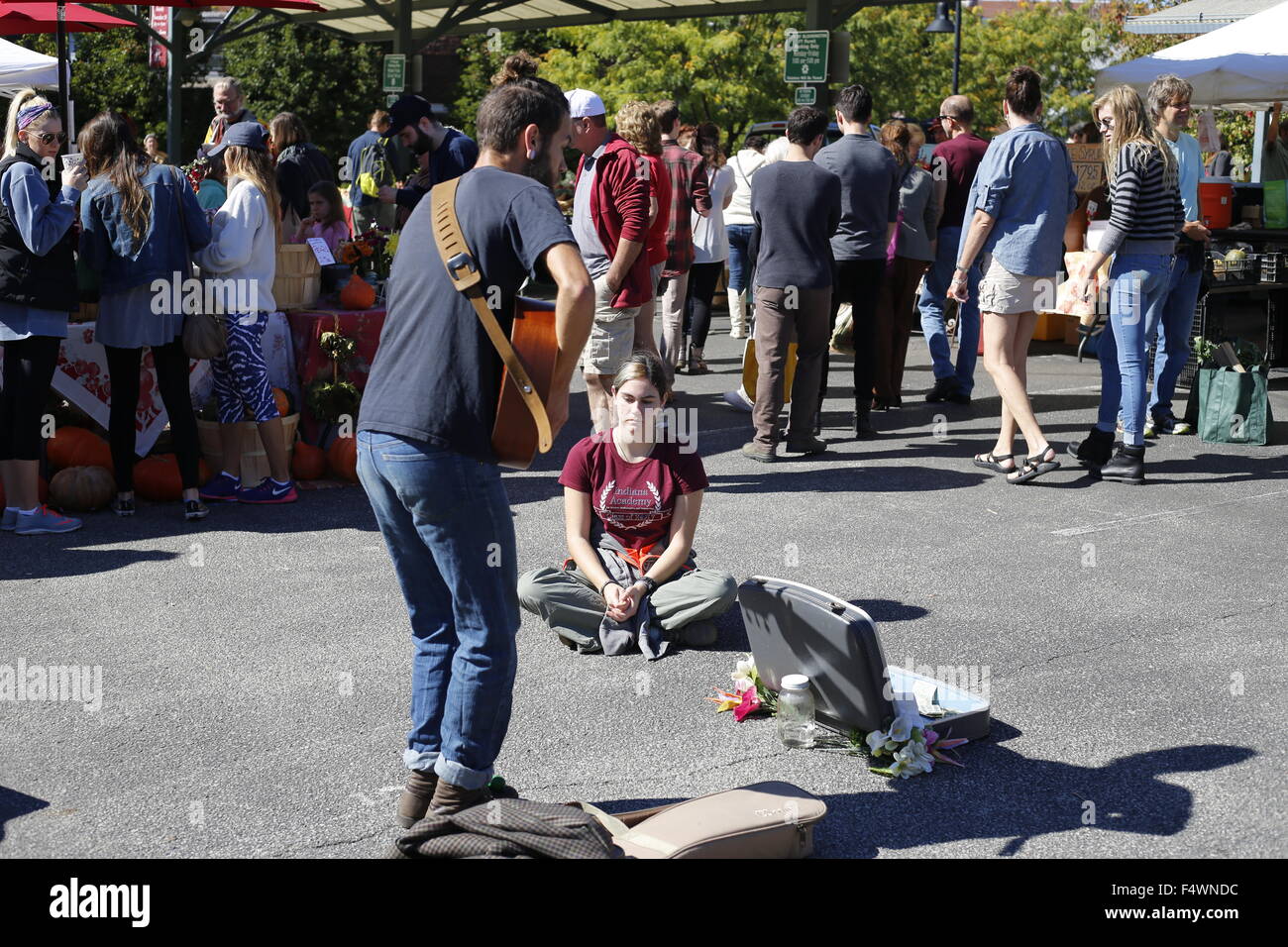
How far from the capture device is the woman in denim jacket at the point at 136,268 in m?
7.40

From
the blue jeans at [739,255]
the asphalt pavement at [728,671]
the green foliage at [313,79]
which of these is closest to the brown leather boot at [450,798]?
the asphalt pavement at [728,671]

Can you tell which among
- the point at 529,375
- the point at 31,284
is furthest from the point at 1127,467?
the point at 31,284

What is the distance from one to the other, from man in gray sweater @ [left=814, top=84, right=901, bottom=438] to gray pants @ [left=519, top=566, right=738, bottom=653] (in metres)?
3.96

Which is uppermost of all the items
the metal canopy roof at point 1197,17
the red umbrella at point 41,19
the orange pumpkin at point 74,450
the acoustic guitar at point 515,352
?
the metal canopy roof at point 1197,17

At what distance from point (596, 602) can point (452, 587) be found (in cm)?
198

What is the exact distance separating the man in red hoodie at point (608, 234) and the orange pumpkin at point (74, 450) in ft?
8.90

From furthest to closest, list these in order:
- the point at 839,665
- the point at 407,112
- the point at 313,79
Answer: the point at 313,79
the point at 407,112
the point at 839,665

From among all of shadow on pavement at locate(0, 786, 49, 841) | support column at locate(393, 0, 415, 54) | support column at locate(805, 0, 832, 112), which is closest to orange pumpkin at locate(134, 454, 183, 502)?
shadow on pavement at locate(0, 786, 49, 841)

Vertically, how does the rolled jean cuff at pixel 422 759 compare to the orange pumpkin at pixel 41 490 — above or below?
below

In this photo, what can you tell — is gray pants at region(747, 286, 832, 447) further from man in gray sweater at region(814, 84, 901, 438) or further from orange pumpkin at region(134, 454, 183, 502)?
orange pumpkin at region(134, 454, 183, 502)

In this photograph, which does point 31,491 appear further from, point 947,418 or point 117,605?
point 947,418

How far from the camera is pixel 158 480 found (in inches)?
316

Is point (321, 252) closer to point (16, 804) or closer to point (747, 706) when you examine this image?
point (747, 706)

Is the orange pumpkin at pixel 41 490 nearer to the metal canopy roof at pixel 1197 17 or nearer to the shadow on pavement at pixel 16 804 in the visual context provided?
the shadow on pavement at pixel 16 804
